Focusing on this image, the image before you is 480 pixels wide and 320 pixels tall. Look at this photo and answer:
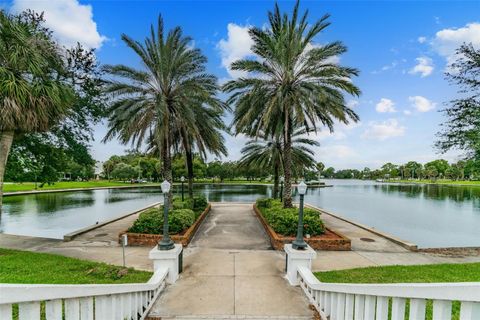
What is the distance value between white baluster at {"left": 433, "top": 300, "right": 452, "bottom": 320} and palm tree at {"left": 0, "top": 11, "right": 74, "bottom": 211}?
9546 mm

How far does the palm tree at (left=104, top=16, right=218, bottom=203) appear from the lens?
415 inches

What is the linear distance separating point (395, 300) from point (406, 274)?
5.61 m

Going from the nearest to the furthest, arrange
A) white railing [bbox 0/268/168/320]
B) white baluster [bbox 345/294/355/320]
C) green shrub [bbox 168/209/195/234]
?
white railing [bbox 0/268/168/320] < white baluster [bbox 345/294/355/320] < green shrub [bbox 168/209/195/234]

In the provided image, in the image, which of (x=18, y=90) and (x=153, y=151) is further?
(x=153, y=151)

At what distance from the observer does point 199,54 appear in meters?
11.7

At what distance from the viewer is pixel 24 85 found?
23.5 ft

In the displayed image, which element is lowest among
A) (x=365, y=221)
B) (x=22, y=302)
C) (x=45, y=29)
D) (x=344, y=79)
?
(x=365, y=221)

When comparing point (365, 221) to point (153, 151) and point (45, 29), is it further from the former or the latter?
point (45, 29)

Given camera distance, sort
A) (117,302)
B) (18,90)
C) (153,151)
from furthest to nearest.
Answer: (153,151), (18,90), (117,302)

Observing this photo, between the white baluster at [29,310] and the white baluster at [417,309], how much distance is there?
8.20 ft

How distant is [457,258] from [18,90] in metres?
15.2

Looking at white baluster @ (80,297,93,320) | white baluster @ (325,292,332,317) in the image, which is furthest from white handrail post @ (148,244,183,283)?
white baluster @ (80,297,93,320)

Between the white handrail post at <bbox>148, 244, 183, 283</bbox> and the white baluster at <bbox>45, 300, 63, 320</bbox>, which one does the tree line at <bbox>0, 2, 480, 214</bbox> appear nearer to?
the white handrail post at <bbox>148, 244, 183, 283</bbox>

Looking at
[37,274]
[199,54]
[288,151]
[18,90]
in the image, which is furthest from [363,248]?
[18,90]
